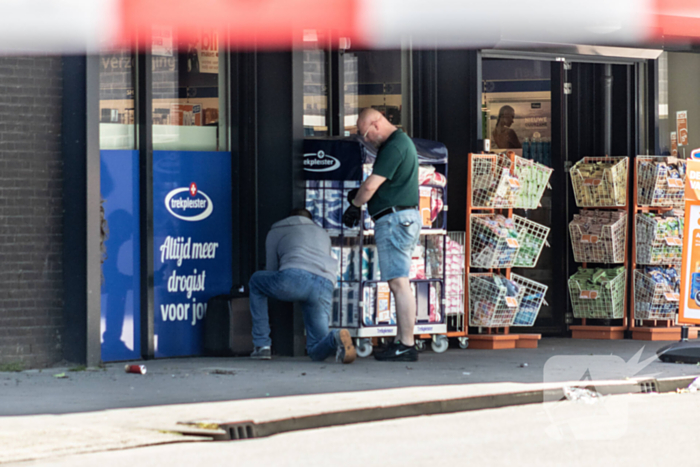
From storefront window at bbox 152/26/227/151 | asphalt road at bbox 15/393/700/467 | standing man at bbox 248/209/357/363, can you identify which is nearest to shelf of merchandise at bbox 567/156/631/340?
standing man at bbox 248/209/357/363

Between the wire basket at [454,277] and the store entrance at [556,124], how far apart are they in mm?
1791

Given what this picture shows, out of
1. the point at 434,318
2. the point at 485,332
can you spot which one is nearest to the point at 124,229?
the point at 434,318

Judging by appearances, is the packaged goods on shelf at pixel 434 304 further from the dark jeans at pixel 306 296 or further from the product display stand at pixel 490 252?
the dark jeans at pixel 306 296

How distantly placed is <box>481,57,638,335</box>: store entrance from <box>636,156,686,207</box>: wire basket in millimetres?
515

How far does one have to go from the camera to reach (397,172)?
32.9 feet

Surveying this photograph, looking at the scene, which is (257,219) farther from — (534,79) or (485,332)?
(534,79)

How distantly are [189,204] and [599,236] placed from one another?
4.71 m

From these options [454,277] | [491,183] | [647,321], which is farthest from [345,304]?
[647,321]

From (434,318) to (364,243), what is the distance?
1.01 m

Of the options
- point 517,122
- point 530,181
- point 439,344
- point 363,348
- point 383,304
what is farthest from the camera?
point 517,122

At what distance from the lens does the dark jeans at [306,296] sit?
32.6ft

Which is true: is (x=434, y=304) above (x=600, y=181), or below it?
below

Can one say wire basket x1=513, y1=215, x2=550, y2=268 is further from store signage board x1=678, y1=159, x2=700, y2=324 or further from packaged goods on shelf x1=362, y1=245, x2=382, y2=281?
packaged goods on shelf x1=362, y1=245, x2=382, y2=281

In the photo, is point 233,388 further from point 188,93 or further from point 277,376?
point 188,93
